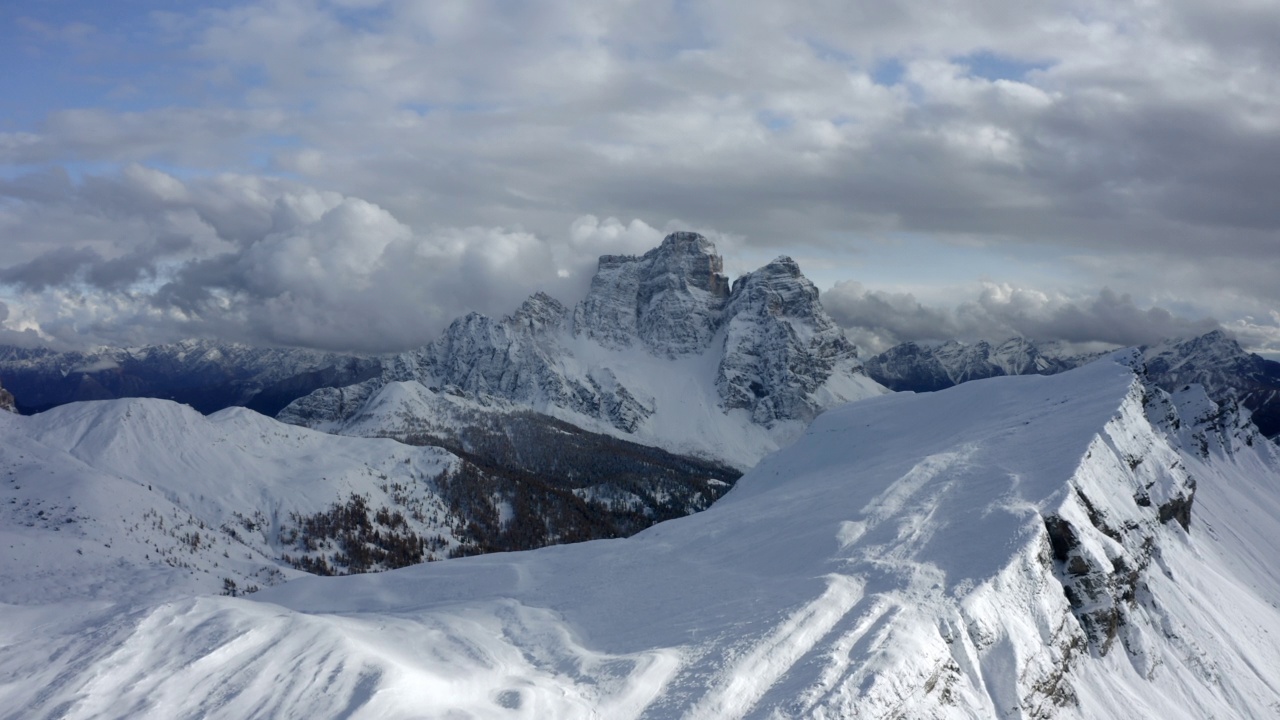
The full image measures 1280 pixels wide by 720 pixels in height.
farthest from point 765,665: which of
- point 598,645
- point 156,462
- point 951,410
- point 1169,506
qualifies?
point 156,462

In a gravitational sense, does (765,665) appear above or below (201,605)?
below

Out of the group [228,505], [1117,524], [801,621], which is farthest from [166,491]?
[1117,524]

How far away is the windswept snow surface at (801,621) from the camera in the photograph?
1277 inches

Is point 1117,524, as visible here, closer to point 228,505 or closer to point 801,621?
point 801,621

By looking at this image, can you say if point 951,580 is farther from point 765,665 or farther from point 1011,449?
point 1011,449

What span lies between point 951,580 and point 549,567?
3250 centimetres

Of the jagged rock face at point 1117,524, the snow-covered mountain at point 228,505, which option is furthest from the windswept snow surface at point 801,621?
the snow-covered mountain at point 228,505

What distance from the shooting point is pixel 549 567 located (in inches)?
2452

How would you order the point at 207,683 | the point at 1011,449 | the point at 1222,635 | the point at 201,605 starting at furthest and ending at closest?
1. the point at 1011,449
2. the point at 1222,635
3. the point at 201,605
4. the point at 207,683

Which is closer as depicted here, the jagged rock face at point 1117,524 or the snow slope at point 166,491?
the jagged rock face at point 1117,524

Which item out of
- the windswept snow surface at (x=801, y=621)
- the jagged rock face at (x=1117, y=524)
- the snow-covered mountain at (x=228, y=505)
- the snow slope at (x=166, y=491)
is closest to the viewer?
the windswept snow surface at (x=801, y=621)

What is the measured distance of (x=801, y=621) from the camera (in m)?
40.5

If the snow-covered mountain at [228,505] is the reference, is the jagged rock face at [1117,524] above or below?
above

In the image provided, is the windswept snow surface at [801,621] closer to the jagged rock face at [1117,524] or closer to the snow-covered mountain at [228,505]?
the jagged rock face at [1117,524]
